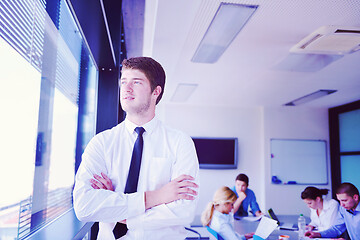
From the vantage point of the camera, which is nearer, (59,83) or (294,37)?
(59,83)

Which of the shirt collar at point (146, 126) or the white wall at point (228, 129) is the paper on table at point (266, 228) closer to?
the shirt collar at point (146, 126)

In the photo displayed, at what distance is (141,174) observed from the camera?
152 cm

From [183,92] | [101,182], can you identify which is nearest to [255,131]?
[183,92]

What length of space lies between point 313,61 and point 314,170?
481 centimetres

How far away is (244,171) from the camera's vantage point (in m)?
8.16

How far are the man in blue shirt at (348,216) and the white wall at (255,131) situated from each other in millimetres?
4034

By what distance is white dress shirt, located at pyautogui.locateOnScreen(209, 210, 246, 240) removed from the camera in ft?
10.8

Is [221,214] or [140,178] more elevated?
[140,178]

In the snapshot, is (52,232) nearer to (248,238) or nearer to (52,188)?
(52,188)

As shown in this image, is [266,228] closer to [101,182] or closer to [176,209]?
[176,209]

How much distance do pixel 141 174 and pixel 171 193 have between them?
0.60 ft

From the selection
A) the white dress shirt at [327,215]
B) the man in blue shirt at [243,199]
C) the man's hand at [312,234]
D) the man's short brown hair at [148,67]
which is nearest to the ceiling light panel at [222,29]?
the man's short brown hair at [148,67]

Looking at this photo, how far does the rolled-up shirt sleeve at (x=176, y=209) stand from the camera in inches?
56.5

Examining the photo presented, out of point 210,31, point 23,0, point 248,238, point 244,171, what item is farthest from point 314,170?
point 23,0
